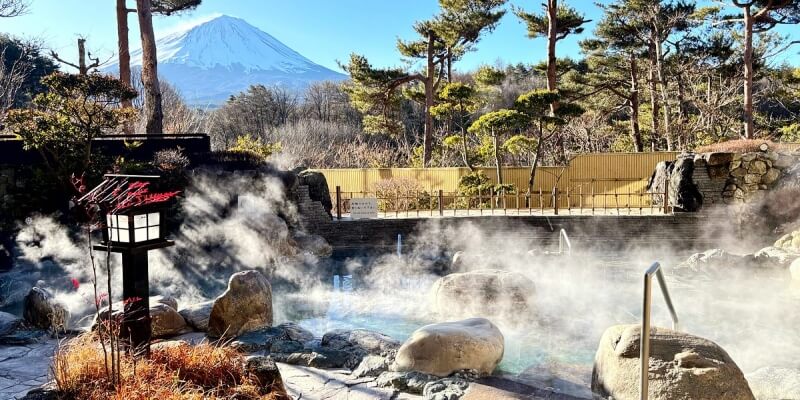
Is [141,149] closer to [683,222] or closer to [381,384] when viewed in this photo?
[381,384]

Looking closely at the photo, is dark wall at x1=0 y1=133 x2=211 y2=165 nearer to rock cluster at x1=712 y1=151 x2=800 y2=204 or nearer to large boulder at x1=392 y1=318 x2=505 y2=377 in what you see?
large boulder at x1=392 y1=318 x2=505 y2=377

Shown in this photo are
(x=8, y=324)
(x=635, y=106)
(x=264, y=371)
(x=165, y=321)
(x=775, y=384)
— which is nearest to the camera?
(x=264, y=371)

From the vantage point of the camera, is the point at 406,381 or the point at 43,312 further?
the point at 43,312

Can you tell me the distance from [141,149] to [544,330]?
1156 cm

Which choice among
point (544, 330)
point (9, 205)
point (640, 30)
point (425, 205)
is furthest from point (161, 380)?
point (640, 30)

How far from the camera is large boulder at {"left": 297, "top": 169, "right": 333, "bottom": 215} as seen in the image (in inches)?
554

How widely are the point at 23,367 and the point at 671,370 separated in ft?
17.0

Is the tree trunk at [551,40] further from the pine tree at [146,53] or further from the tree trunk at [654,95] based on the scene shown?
the pine tree at [146,53]

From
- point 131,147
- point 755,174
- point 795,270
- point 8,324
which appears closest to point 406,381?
point 8,324

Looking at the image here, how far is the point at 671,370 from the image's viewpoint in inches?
152

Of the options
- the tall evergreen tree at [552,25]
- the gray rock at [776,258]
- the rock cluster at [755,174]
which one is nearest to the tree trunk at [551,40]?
the tall evergreen tree at [552,25]

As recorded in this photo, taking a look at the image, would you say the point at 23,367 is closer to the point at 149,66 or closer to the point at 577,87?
the point at 149,66

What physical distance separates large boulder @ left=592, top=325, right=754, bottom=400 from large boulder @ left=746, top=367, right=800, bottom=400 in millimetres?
769

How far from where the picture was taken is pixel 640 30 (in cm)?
2169
